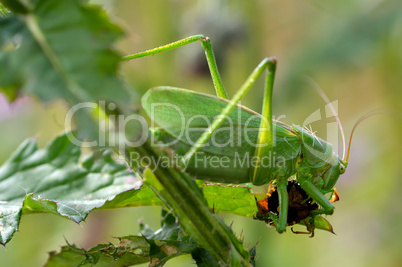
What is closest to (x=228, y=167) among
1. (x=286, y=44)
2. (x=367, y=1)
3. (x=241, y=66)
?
(x=241, y=66)

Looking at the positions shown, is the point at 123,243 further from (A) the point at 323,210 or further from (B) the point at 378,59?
(B) the point at 378,59

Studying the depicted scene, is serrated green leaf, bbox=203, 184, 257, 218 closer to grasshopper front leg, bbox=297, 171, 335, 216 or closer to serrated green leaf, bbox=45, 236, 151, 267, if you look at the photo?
serrated green leaf, bbox=45, 236, 151, 267

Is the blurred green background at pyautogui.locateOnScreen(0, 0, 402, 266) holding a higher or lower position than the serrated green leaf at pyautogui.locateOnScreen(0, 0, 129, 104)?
lower

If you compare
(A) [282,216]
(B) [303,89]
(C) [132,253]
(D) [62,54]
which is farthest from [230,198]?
(B) [303,89]

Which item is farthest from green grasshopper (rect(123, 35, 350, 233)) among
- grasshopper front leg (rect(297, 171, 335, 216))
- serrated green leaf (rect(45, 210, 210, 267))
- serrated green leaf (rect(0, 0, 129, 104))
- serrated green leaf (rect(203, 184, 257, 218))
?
serrated green leaf (rect(0, 0, 129, 104))

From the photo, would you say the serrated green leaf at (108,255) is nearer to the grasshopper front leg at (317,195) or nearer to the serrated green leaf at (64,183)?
the serrated green leaf at (64,183)

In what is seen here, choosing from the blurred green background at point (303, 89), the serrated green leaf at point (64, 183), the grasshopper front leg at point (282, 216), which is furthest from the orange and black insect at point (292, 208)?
the blurred green background at point (303, 89)
